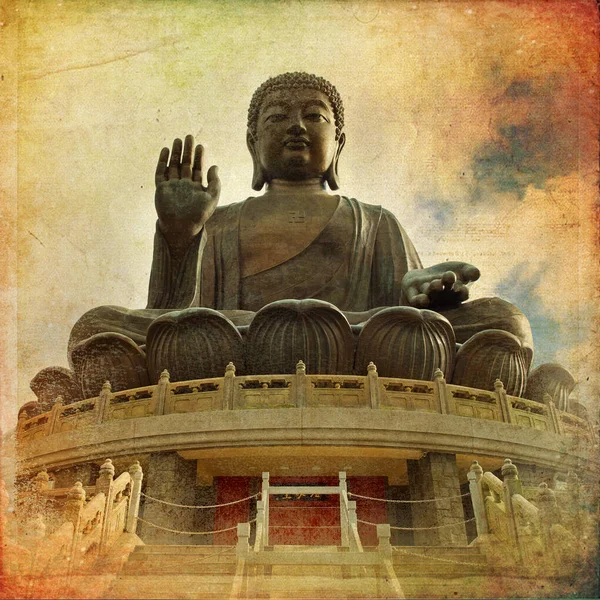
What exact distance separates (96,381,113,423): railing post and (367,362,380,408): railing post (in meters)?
2.05

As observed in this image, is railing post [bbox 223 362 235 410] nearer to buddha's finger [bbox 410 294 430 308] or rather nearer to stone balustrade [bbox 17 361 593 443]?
stone balustrade [bbox 17 361 593 443]

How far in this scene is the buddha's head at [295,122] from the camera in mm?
8094

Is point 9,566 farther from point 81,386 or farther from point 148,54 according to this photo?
point 148,54

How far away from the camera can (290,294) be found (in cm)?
757

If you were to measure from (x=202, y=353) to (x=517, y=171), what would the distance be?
10.0 ft

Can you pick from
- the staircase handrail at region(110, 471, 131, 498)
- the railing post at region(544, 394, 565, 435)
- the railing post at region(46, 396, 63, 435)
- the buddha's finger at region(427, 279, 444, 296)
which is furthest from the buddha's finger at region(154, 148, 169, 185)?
the railing post at region(544, 394, 565, 435)

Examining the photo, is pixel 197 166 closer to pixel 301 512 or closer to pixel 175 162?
pixel 175 162

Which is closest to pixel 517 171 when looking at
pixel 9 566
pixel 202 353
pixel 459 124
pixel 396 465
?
pixel 459 124

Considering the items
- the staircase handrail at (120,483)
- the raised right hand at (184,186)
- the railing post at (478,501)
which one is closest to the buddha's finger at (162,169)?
the raised right hand at (184,186)

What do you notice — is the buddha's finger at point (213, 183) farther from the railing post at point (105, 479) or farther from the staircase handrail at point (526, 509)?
the staircase handrail at point (526, 509)

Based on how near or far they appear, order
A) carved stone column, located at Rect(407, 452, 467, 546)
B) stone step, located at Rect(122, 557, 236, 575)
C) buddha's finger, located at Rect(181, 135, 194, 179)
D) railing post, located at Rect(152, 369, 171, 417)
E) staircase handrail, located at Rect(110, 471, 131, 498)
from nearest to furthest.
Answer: stone step, located at Rect(122, 557, 236, 575)
staircase handrail, located at Rect(110, 471, 131, 498)
carved stone column, located at Rect(407, 452, 467, 546)
railing post, located at Rect(152, 369, 171, 417)
buddha's finger, located at Rect(181, 135, 194, 179)

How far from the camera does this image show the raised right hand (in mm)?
6262

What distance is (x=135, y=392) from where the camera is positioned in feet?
18.7

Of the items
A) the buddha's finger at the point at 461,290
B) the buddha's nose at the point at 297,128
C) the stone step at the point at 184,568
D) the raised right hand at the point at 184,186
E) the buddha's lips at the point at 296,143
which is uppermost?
the buddha's nose at the point at 297,128
